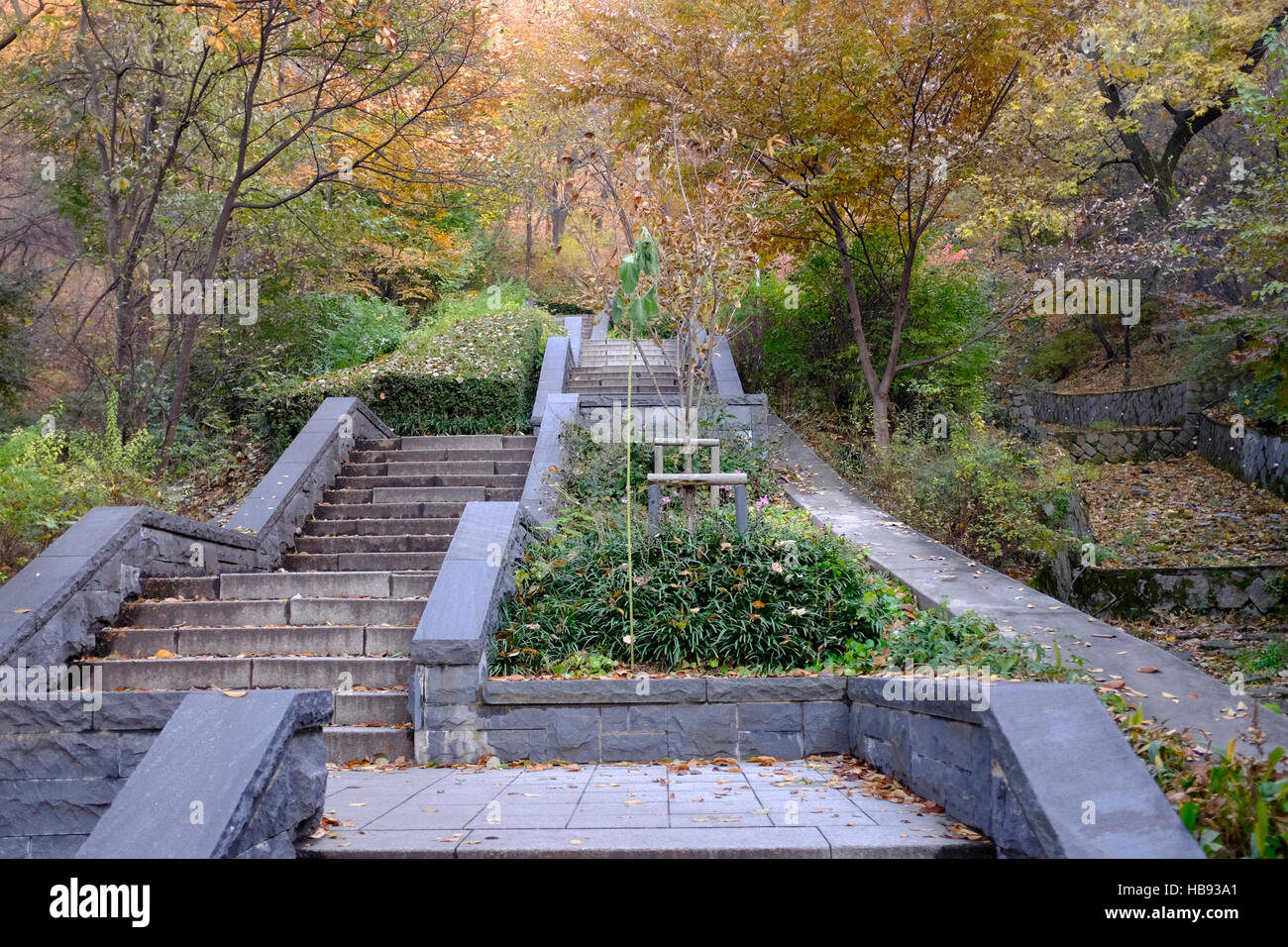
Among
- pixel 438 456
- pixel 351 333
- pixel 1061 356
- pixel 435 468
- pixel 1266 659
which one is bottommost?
pixel 1266 659

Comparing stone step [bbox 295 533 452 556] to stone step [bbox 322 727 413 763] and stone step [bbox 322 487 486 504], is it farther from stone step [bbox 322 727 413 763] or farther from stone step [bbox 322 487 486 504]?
stone step [bbox 322 727 413 763]

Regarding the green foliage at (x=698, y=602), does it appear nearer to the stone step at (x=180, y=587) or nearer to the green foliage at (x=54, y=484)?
the stone step at (x=180, y=587)

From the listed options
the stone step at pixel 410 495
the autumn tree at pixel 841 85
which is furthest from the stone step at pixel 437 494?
the autumn tree at pixel 841 85

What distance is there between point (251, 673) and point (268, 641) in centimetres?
37

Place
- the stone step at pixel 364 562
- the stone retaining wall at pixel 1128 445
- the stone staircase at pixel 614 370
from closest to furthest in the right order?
1. the stone step at pixel 364 562
2. the stone staircase at pixel 614 370
3. the stone retaining wall at pixel 1128 445

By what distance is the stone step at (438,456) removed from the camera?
10.2 metres

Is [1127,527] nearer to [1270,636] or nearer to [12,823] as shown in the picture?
[1270,636]

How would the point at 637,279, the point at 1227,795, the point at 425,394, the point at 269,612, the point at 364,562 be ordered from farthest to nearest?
the point at 425,394, the point at 364,562, the point at 269,612, the point at 637,279, the point at 1227,795

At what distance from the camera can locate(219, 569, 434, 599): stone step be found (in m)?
6.82

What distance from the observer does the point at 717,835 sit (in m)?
3.47

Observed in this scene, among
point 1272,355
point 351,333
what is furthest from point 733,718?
point 351,333

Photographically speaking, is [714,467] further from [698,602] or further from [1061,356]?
[1061,356]

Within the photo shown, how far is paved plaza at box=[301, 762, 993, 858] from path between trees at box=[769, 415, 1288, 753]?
4.93 ft

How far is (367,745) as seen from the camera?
16.9 ft
